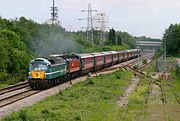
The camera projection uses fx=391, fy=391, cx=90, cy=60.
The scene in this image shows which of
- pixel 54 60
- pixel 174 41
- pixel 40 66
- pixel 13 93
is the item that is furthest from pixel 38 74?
pixel 174 41

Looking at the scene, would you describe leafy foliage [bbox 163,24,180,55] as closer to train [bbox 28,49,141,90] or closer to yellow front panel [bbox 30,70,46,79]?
train [bbox 28,49,141,90]

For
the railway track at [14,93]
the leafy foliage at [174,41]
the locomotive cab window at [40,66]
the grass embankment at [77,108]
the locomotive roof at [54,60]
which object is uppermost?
the leafy foliage at [174,41]

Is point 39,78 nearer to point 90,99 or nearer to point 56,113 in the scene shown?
point 90,99

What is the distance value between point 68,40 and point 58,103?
49.8 metres

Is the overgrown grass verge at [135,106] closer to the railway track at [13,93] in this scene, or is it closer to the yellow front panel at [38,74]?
the railway track at [13,93]

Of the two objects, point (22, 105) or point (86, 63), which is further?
point (86, 63)

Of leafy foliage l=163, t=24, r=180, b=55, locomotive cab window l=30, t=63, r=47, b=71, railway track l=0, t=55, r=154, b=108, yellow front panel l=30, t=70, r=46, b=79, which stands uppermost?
leafy foliage l=163, t=24, r=180, b=55

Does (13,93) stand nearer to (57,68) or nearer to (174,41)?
(57,68)

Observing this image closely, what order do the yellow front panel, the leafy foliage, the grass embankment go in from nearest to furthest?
the grass embankment → the yellow front panel → the leafy foliage

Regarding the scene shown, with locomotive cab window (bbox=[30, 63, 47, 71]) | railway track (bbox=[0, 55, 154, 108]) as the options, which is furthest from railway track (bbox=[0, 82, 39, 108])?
locomotive cab window (bbox=[30, 63, 47, 71])

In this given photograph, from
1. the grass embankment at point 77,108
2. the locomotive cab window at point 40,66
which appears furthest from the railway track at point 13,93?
the grass embankment at point 77,108

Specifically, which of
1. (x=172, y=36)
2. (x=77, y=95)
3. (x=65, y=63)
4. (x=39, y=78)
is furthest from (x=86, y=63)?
(x=172, y=36)

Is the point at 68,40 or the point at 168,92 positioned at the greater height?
the point at 68,40

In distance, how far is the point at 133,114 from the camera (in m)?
23.9
